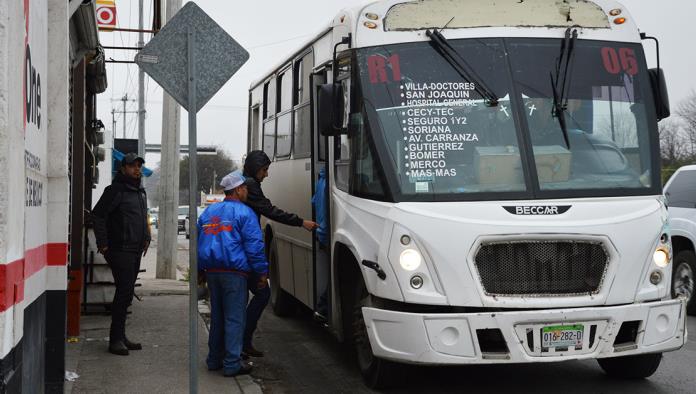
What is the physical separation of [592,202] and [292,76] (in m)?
4.65

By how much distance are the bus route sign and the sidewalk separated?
63.0 inches

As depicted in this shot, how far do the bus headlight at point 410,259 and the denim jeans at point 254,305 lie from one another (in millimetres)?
2033

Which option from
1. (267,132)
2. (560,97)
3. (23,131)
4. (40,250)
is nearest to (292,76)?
(267,132)

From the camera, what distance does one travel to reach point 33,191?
14.5 feet

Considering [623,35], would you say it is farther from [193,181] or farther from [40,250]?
[40,250]

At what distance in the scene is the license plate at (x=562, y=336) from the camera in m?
6.39

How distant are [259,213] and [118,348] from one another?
1843mm

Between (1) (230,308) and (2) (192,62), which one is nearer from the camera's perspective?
(2) (192,62)

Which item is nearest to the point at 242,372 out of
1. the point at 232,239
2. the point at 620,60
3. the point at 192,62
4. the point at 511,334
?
the point at 232,239

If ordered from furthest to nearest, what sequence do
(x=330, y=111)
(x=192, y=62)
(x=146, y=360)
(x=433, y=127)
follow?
(x=146, y=360) < (x=330, y=111) < (x=433, y=127) < (x=192, y=62)

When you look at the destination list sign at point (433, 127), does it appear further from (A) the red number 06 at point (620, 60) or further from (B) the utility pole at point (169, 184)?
(B) the utility pole at point (169, 184)

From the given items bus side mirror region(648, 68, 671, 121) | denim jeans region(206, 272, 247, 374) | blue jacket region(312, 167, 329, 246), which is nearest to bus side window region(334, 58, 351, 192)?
blue jacket region(312, 167, 329, 246)

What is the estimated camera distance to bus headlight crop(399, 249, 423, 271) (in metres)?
6.45

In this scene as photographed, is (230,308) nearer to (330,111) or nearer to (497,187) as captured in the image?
(330,111)
